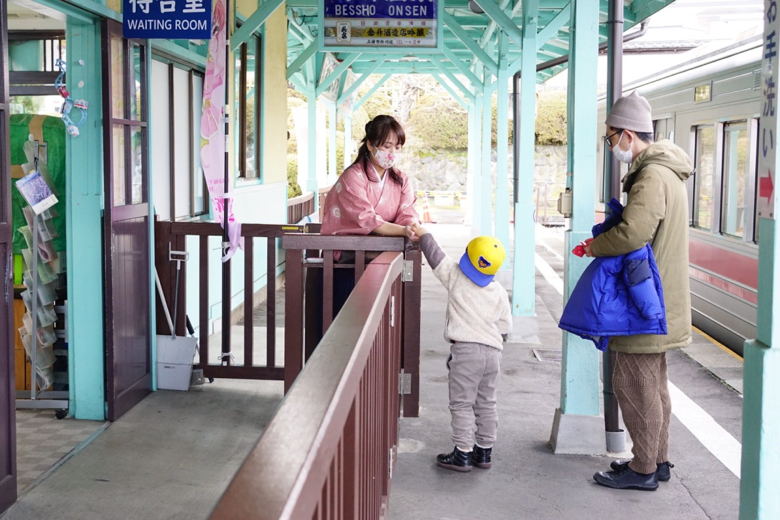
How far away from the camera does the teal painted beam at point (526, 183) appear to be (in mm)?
9203

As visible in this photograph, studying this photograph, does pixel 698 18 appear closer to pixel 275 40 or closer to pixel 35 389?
pixel 275 40

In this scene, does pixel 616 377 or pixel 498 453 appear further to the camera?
pixel 498 453

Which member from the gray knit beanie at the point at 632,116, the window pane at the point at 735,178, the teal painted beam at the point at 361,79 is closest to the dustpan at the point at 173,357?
the gray knit beanie at the point at 632,116

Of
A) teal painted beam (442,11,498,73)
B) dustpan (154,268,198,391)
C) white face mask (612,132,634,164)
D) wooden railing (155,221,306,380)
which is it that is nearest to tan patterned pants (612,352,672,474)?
white face mask (612,132,634,164)

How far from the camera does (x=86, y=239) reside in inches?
215

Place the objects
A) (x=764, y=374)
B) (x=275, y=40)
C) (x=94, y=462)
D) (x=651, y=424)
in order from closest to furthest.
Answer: (x=764, y=374) < (x=651, y=424) < (x=94, y=462) < (x=275, y=40)

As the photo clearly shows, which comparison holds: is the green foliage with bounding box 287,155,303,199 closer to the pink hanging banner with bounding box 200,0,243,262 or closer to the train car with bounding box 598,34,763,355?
the train car with bounding box 598,34,763,355

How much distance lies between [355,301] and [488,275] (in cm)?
206

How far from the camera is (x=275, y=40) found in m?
11.5

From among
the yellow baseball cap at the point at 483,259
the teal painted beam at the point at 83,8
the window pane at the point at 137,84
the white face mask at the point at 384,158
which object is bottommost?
the yellow baseball cap at the point at 483,259

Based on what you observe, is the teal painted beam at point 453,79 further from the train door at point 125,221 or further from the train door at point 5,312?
the train door at point 5,312

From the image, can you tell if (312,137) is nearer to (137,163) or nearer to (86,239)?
(137,163)

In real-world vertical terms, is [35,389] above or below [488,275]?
below

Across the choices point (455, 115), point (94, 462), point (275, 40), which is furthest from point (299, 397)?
point (455, 115)
